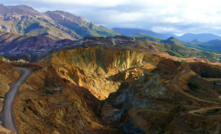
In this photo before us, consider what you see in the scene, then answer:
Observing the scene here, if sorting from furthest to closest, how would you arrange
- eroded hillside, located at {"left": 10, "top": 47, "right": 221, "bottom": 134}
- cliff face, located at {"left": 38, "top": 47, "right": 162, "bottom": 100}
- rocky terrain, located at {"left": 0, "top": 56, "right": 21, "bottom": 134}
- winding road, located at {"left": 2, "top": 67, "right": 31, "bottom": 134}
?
cliff face, located at {"left": 38, "top": 47, "right": 162, "bottom": 100} < rocky terrain, located at {"left": 0, "top": 56, "right": 21, "bottom": 134} < eroded hillside, located at {"left": 10, "top": 47, "right": 221, "bottom": 134} < winding road, located at {"left": 2, "top": 67, "right": 31, "bottom": 134}

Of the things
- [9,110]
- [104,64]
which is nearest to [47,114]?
[9,110]

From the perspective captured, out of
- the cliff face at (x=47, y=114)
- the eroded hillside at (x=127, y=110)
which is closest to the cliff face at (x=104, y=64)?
the eroded hillside at (x=127, y=110)

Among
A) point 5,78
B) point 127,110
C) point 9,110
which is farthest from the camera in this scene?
point 127,110

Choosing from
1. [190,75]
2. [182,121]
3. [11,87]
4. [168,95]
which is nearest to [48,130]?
[11,87]

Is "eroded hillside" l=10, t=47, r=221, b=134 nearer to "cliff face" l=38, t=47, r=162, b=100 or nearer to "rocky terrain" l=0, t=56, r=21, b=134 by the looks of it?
"rocky terrain" l=0, t=56, r=21, b=134

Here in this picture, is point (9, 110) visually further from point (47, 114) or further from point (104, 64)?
point (104, 64)

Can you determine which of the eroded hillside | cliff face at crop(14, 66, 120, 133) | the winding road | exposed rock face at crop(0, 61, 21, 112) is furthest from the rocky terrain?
the eroded hillside

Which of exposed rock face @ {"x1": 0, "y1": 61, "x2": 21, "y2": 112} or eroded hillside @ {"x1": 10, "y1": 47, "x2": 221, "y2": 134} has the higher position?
exposed rock face @ {"x1": 0, "y1": 61, "x2": 21, "y2": 112}

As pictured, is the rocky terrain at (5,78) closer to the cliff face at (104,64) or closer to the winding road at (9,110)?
the winding road at (9,110)

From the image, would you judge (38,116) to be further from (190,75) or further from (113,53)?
(113,53)

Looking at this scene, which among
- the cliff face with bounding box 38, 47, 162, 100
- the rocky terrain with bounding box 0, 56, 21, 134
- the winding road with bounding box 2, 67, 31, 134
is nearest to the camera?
the winding road with bounding box 2, 67, 31, 134

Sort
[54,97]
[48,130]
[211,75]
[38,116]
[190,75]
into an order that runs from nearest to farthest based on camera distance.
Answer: [48,130] → [38,116] → [54,97] → [190,75] → [211,75]
